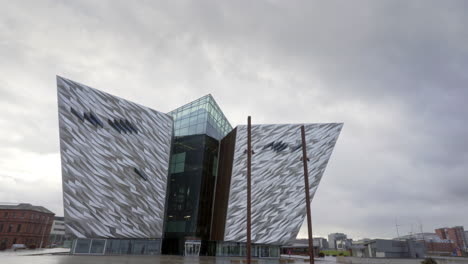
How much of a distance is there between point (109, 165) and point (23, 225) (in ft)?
171

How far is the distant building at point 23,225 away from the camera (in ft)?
210

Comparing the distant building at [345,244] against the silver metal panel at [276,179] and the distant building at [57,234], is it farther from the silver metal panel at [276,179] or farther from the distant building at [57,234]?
the distant building at [57,234]

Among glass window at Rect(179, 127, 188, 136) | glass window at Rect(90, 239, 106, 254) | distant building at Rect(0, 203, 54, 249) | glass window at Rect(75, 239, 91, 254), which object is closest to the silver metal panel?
glass window at Rect(179, 127, 188, 136)

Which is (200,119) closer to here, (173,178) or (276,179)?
(173,178)

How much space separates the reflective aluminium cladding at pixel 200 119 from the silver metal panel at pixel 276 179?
5.08 m

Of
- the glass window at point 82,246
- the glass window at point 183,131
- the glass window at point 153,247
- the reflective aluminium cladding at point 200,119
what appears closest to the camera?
the glass window at point 82,246

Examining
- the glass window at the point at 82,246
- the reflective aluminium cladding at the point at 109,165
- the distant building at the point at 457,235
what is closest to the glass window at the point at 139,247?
the reflective aluminium cladding at the point at 109,165

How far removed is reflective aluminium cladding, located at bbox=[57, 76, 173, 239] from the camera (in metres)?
28.6

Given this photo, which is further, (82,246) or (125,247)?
(125,247)

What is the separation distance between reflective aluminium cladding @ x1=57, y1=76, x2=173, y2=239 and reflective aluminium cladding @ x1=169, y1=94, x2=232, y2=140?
5.13 meters

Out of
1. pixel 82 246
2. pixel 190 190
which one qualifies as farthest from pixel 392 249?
pixel 82 246

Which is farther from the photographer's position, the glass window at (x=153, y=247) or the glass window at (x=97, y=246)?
the glass window at (x=153, y=247)

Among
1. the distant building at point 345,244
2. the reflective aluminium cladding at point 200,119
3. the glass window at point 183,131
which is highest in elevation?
the reflective aluminium cladding at point 200,119

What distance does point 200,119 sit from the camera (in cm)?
4234
